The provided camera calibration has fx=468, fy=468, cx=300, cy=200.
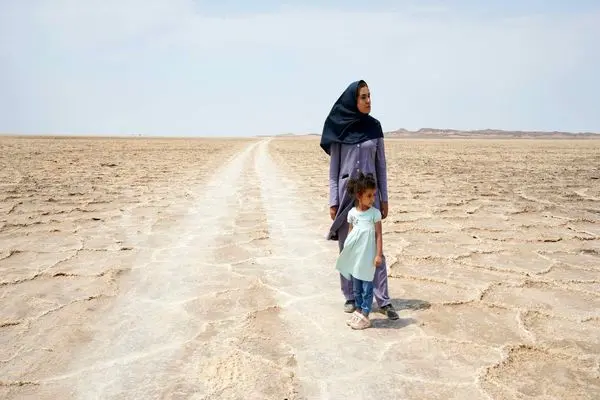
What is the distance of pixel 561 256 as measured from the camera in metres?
4.91

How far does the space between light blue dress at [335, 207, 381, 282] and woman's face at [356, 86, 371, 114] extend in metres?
0.66

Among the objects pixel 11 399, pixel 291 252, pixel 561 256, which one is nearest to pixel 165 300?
pixel 11 399

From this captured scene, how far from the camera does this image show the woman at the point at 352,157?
10.4 feet

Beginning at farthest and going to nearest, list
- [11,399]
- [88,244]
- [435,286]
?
[88,244] → [435,286] → [11,399]

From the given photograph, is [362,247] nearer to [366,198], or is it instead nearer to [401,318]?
[366,198]

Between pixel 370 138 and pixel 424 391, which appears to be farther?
pixel 370 138

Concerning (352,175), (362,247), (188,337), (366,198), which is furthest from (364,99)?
(188,337)

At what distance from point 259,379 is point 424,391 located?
2.70 feet

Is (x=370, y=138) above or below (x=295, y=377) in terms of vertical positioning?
above

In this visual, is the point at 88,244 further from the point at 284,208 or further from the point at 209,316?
the point at 284,208

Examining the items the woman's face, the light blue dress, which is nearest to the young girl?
the light blue dress

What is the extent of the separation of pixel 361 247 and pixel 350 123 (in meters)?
0.85

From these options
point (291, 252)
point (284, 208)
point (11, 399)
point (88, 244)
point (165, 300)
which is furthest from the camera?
point (284, 208)

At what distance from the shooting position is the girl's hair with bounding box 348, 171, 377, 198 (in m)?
2.91
